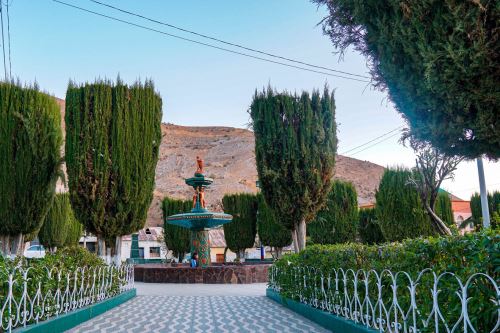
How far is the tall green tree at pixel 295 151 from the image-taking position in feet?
47.2

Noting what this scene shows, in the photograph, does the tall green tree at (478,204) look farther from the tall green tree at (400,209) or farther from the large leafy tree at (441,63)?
the large leafy tree at (441,63)

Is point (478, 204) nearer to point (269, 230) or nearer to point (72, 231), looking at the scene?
point (269, 230)

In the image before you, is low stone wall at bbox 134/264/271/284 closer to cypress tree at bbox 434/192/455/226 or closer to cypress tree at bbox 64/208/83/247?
cypress tree at bbox 434/192/455/226

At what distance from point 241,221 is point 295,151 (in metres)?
13.9

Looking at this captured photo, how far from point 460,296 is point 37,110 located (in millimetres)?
13496

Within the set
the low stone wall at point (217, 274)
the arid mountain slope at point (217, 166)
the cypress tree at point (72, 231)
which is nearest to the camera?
the low stone wall at point (217, 274)

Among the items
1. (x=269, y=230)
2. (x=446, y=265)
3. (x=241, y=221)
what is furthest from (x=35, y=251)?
(x=446, y=265)

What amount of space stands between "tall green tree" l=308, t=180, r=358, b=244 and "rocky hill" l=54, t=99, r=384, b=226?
46632mm

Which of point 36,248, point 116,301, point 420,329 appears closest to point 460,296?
point 420,329

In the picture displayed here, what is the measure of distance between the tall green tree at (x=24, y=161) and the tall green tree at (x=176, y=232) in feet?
47.8

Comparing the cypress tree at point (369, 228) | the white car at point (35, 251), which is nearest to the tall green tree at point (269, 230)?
the cypress tree at point (369, 228)

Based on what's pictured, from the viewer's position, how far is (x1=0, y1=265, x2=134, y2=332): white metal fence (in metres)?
4.68

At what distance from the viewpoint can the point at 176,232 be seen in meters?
27.7

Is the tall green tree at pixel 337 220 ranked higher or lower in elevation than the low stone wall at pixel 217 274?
higher
